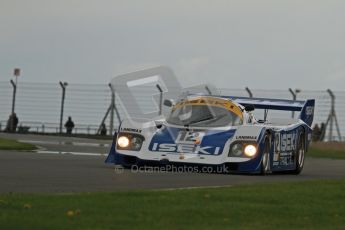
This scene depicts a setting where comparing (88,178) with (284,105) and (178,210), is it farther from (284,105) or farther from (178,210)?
(284,105)

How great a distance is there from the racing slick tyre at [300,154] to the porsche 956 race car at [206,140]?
1.32 ft

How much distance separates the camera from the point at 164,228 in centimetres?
870

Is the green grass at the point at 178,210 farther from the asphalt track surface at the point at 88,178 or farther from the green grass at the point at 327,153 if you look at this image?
the green grass at the point at 327,153

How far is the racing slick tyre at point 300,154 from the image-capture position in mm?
19359

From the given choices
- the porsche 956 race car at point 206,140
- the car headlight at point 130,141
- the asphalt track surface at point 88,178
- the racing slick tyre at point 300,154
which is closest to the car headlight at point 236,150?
the porsche 956 race car at point 206,140

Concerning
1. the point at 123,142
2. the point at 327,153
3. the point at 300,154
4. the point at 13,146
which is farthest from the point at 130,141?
the point at 327,153

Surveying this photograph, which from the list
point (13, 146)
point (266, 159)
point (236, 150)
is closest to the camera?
point (236, 150)

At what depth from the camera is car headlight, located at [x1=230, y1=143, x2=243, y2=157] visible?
1691 centimetres

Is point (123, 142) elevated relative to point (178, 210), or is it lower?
elevated

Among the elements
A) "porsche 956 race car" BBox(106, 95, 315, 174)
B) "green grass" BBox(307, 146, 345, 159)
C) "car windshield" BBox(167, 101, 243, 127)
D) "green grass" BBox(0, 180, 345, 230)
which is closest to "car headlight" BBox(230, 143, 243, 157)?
"porsche 956 race car" BBox(106, 95, 315, 174)

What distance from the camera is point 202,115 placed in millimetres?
18078

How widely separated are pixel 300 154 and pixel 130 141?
372 cm

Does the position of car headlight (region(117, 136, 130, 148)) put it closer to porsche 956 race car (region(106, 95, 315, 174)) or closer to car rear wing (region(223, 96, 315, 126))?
porsche 956 race car (region(106, 95, 315, 174))

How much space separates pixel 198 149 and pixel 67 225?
827 centimetres
